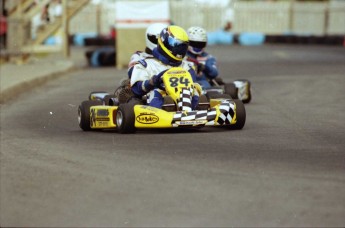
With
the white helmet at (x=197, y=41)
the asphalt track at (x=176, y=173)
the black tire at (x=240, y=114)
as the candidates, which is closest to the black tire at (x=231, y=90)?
the white helmet at (x=197, y=41)

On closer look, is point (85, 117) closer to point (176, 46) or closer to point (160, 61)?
point (160, 61)

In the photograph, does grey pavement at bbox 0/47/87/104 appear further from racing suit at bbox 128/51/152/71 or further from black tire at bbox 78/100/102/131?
black tire at bbox 78/100/102/131

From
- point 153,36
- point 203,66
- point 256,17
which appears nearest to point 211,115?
point 153,36

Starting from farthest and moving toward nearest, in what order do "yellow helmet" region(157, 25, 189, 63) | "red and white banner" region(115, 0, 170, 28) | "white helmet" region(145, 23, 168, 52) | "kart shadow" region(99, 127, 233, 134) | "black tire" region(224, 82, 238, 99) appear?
"red and white banner" region(115, 0, 170, 28)
"black tire" region(224, 82, 238, 99)
"white helmet" region(145, 23, 168, 52)
"yellow helmet" region(157, 25, 189, 63)
"kart shadow" region(99, 127, 233, 134)

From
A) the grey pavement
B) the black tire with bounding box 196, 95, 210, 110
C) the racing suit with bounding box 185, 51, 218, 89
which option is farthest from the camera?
the grey pavement

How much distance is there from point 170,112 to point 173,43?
0.97 meters

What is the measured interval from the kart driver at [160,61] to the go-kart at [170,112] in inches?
6.0

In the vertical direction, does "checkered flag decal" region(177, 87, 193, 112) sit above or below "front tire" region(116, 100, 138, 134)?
above

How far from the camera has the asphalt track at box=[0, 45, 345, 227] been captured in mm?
5957

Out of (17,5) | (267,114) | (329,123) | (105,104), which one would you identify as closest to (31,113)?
(105,104)


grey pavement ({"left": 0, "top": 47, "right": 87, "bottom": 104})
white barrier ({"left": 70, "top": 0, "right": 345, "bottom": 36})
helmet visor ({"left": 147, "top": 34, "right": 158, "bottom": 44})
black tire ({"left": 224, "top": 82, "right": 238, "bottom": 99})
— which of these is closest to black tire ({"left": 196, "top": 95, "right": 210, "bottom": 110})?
helmet visor ({"left": 147, "top": 34, "right": 158, "bottom": 44})

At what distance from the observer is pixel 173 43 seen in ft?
33.9

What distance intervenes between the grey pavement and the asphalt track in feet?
8.80

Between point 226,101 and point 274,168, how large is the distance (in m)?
2.61
